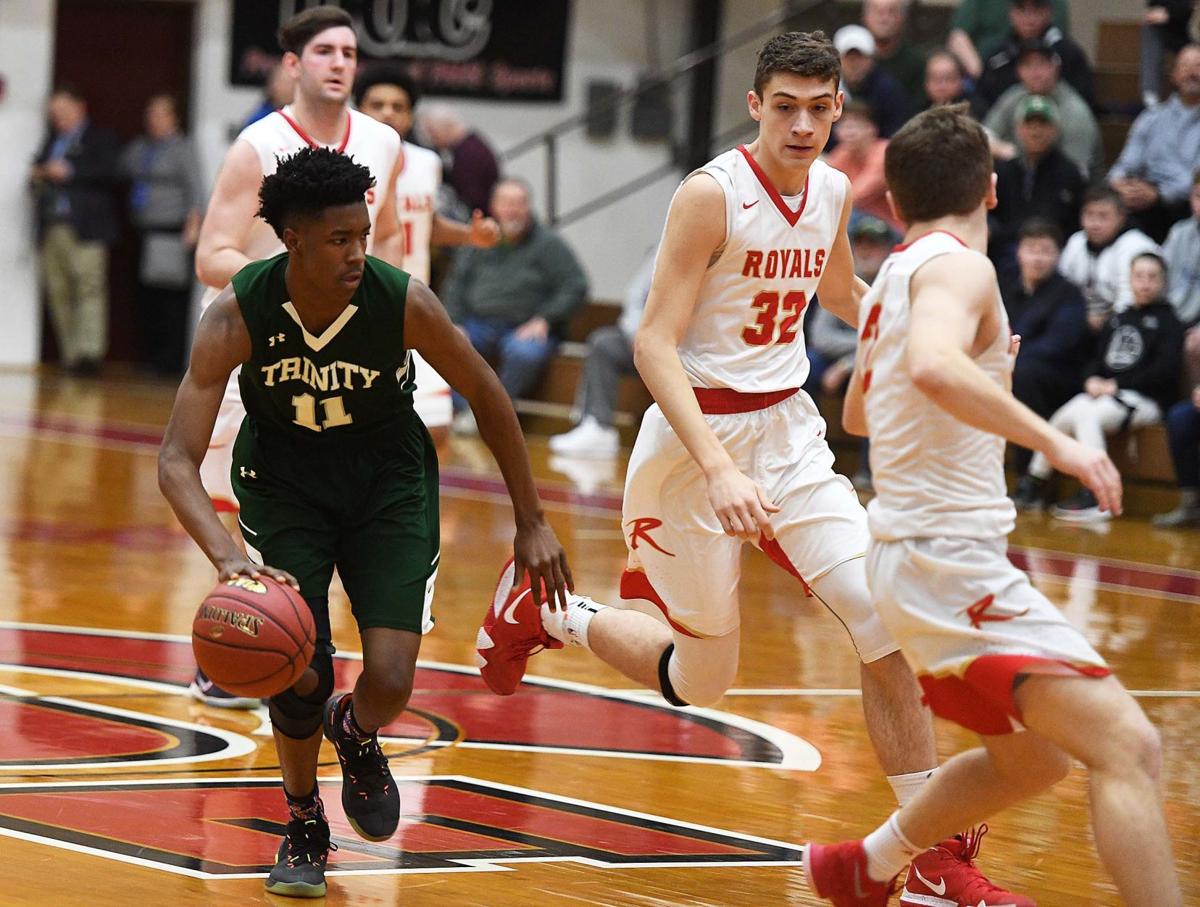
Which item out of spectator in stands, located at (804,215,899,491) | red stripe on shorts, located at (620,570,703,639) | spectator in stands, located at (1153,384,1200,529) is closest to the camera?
red stripe on shorts, located at (620,570,703,639)

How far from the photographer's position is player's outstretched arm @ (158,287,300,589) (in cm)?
419

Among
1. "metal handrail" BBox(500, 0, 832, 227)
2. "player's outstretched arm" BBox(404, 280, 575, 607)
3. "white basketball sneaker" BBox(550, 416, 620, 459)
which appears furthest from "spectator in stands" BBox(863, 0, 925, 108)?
"player's outstretched arm" BBox(404, 280, 575, 607)

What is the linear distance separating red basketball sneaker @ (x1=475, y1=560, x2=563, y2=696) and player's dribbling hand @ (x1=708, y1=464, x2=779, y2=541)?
53.4 inches

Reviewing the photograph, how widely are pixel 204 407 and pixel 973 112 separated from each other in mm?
10244

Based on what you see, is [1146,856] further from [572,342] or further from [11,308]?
[11,308]

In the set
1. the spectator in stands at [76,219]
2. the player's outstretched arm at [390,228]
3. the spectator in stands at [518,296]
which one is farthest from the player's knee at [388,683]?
the spectator in stands at [76,219]

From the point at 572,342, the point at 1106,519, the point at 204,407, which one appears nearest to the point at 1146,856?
the point at 204,407

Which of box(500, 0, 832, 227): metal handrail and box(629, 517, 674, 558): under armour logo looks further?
box(500, 0, 832, 227): metal handrail

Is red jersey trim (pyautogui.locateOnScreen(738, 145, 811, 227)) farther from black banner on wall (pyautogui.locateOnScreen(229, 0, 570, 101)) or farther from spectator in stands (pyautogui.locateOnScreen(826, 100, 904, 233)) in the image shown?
black banner on wall (pyautogui.locateOnScreen(229, 0, 570, 101))

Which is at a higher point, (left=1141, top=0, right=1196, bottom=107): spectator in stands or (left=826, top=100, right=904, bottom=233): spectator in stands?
(left=1141, top=0, right=1196, bottom=107): spectator in stands

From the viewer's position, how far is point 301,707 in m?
4.41

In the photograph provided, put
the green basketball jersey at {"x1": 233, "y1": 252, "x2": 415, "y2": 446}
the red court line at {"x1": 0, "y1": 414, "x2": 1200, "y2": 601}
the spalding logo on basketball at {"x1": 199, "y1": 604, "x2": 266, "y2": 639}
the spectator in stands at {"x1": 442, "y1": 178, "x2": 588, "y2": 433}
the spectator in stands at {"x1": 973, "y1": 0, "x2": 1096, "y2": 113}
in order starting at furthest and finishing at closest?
the spectator in stands at {"x1": 442, "y1": 178, "x2": 588, "y2": 433} → the spectator in stands at {"x1": 973, "y1": 0, "x2": 1096, "y2": 113} → the red court line at {"x1": 0, "y1": 414, "x2": 1200, "y2": 601} → the green basketball jersey at {"x1": 233, "y1": 252, "x2": 415, "y2": 446} → the spalding logo on basketball at {"x1": 199, "y1": 604, "x2": 266, "y2": 639}

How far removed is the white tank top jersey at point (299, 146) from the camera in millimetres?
6113

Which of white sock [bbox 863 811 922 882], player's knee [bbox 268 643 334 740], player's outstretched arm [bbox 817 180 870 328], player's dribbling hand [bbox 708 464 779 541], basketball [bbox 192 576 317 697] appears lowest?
white sock [bbox 863 811 922 882]
